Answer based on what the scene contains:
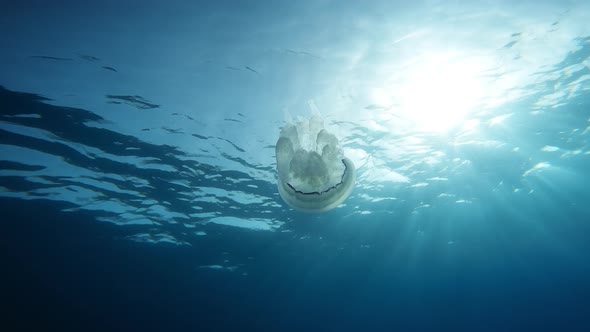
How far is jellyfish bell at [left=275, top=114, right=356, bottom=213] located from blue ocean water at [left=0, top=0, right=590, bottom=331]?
5.00 ft

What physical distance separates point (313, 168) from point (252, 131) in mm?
6133

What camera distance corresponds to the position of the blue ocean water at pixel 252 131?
26.0ft

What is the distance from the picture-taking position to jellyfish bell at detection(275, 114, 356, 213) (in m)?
5.49

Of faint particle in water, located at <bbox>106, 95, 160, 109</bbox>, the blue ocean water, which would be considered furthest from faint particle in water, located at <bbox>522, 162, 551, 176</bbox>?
faint particle in water, located at <bbox>106, 95, 160, 109</bbox>

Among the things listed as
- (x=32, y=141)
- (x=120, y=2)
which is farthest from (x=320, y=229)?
(x=120, y=2)

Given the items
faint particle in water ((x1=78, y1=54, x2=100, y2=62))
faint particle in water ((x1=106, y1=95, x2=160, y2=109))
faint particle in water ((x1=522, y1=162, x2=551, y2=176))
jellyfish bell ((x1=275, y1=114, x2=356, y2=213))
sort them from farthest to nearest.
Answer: faint particle in water ((x1=522, y1=162, x2=551, y2=176)) < faint particle in water ((x1=106, y1=95, x2=160, y2=109)) < faint particle in water ((x1=78, y1=54, x2=100, y2=62)) < jellyfish bell ((x1=275, y1=114, x2=356, y2=213))

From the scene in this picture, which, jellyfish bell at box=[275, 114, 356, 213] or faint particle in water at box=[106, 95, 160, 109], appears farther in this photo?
faint particle in water at box=[106, 95, 160, 109]

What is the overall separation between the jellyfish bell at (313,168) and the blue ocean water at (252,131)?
1.52 meters

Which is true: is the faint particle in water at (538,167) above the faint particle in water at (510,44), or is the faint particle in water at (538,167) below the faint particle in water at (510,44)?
above

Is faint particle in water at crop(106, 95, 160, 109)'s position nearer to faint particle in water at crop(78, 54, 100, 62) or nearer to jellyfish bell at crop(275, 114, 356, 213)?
faint particle in water at crop(78, 54, 100, 62)

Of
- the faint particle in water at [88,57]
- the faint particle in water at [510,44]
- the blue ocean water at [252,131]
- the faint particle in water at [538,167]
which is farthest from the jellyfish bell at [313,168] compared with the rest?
the faint particle in water at [538,167]

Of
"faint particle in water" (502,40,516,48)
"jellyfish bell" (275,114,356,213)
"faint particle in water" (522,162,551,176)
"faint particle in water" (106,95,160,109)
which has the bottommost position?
"jellyfish bell" (275,114,356,213)

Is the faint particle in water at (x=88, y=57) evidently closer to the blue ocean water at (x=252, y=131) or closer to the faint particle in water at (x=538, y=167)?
the blue ocean water at (x=252, y=131)

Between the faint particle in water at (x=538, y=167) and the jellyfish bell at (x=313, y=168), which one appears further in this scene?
the faint particle in water at (x=538, y=167)
